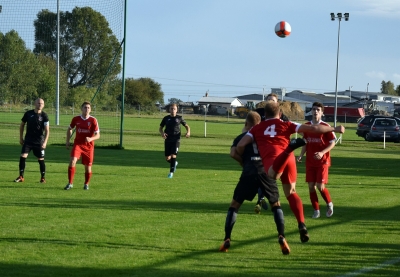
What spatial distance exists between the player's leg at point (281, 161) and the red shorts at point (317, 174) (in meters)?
3.89

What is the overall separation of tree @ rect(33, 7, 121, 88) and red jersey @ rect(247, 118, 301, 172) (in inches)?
965

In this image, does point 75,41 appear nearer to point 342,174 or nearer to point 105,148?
point 105,148

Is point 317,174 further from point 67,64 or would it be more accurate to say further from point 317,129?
point 67,64

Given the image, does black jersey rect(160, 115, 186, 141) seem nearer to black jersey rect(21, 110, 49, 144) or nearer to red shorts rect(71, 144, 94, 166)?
black jersey rect(21, 110, 49, 144)

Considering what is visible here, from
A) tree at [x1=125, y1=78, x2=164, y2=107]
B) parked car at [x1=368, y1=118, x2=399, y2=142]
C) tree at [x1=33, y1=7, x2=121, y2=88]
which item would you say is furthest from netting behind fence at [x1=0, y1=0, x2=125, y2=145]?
tree at [x1=125, y1=78, x2=164, y2=107]

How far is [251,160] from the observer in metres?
8.99

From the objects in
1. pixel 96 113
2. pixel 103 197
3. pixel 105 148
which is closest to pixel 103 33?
pixel 105 148

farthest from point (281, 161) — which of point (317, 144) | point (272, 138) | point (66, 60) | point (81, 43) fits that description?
point (66, 60)

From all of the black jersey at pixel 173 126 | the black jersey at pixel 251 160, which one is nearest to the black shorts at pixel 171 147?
the black jersey at pixel 173 126

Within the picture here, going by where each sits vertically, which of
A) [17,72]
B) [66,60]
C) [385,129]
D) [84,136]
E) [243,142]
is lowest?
[385,129]

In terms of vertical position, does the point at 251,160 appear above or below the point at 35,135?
above

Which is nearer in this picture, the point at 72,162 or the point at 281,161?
the point at 281,161

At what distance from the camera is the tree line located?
34219mm

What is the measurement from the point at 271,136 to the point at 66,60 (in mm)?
31328
